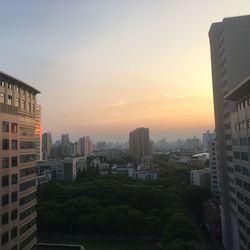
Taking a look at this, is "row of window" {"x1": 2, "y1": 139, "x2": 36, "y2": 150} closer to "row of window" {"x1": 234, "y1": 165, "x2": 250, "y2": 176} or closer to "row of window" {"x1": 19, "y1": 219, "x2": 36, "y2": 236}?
"row of window" {"x1": 19, "y1": 219, "x2": 36, "y2": 236}

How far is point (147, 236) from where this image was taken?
33406 millimetres

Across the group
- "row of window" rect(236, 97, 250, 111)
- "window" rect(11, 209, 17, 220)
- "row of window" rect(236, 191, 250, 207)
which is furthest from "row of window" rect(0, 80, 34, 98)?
"row of window" rect(236, 191, 250, 207)

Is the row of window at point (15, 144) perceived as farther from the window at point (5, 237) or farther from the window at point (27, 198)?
the window at point (5, 237)

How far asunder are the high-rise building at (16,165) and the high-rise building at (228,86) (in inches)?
544

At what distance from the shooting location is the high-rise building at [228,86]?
27609 millimetres

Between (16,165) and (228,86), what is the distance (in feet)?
58.3

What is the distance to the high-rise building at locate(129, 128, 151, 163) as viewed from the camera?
123125 mm

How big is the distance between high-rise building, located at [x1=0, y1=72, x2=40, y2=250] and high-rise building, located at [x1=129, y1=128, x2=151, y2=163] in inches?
3904

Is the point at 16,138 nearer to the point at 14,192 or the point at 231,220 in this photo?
the point at 14,192

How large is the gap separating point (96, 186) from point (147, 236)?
48.7ft

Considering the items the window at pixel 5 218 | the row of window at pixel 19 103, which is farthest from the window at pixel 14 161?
the row of window at pixel 19 103

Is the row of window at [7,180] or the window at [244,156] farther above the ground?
the window at [244,156]

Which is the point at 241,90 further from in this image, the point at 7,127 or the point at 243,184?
the point at 7,127

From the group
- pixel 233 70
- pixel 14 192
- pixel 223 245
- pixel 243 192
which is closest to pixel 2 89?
pixel 14 192
